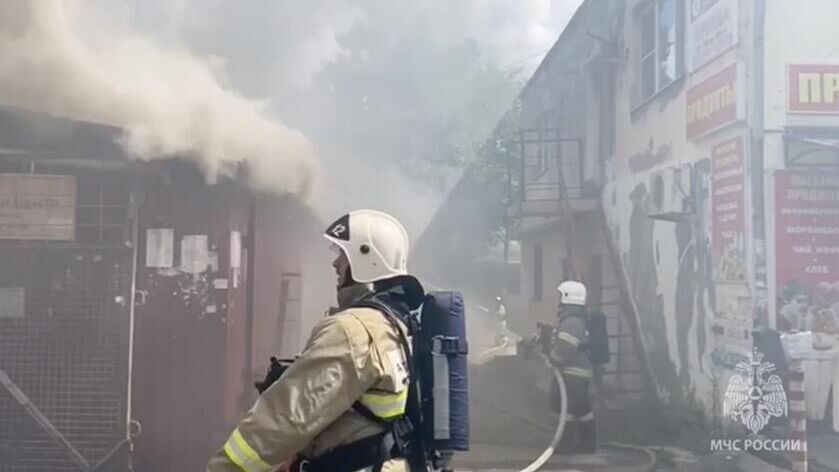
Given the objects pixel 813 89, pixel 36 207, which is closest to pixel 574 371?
pixel 813 89

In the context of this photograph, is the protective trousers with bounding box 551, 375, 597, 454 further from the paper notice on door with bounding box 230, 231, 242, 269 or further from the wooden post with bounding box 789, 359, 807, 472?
the paper notice on door with bounding box 230, 231, 242, 269

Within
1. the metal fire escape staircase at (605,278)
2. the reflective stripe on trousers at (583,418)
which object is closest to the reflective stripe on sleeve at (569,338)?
the metal fire escape staircase at (605,278)

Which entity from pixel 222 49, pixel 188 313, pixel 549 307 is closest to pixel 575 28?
pixel 549 307

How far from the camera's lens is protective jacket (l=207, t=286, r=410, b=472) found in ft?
5.92

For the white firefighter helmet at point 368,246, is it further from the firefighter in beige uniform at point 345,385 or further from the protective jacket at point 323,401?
the protective jacket at point 323,401

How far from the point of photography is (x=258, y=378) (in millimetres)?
6039

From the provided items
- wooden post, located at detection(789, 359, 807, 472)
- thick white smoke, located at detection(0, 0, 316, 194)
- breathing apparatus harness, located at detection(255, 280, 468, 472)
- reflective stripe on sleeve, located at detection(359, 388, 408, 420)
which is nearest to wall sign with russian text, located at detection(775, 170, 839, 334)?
wooden post, located at detection(789, 359, 807, 472)

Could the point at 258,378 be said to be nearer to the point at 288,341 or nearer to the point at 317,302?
the point at 288,341

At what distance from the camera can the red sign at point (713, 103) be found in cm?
594

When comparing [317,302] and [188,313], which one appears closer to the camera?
[188,313]

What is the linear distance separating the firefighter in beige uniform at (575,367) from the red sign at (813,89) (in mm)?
2052

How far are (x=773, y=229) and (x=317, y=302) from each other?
13.2ft

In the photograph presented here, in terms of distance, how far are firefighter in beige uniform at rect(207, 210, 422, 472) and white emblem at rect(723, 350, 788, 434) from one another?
4349 millimetres

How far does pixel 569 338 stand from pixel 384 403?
460 cm
